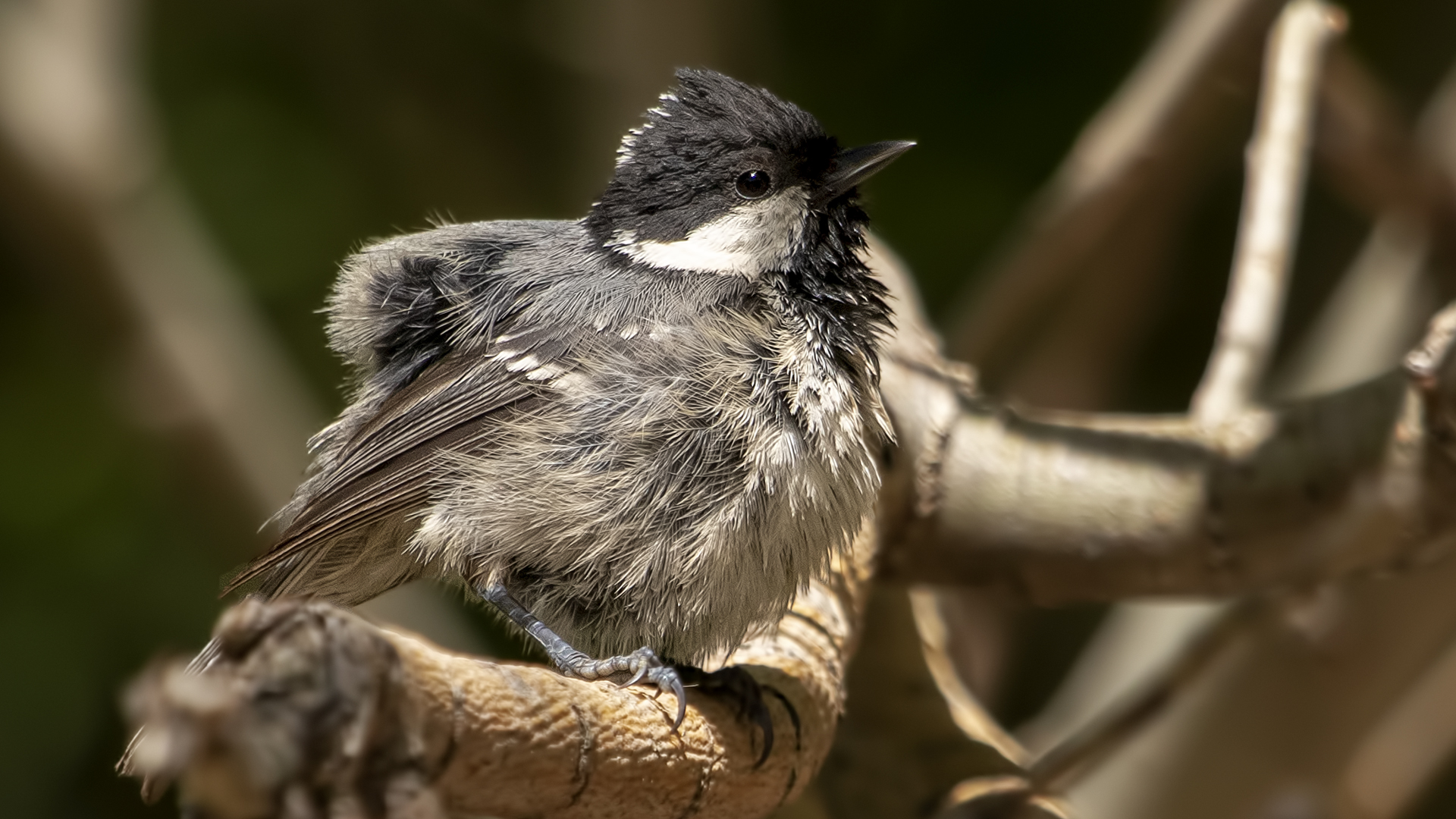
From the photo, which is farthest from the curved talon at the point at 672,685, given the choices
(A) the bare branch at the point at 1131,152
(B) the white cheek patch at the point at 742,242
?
(A) the bare branch at the point at 1131,152

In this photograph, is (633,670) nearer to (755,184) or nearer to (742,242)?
(742,242)

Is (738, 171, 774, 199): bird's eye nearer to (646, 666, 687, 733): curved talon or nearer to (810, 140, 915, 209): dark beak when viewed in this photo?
(810, 140, 915, 209): dark beak

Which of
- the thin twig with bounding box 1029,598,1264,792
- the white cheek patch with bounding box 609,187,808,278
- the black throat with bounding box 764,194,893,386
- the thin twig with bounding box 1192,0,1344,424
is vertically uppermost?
the white cheek patch with bounding box 609,187,808,278

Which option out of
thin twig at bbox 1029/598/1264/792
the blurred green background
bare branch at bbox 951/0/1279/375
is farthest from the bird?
the blurred green background

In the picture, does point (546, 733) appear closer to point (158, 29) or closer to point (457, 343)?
point (457, 343)

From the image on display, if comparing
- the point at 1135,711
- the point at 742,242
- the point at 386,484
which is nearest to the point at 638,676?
the point at 386,484

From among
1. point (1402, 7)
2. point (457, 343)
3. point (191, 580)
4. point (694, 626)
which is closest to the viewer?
point (694, 626)

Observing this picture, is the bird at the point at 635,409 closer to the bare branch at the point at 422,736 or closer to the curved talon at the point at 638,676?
the curved talon at the point at 638,676

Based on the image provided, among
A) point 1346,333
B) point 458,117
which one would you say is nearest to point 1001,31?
point 1346,333
